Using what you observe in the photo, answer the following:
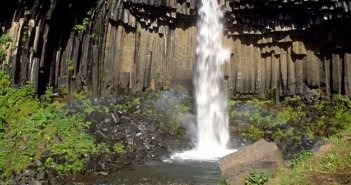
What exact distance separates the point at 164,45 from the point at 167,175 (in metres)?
11.0

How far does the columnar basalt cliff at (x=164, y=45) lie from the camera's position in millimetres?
19219

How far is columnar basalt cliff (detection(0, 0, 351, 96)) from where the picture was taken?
63.1ft

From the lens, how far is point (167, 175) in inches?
526

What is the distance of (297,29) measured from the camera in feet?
70.5

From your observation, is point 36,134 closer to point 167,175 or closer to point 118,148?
point 118,148

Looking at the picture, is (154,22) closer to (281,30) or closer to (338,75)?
(281,30)

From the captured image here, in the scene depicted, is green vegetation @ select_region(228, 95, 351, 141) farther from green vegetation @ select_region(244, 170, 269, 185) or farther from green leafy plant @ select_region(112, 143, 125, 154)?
green vegetation @ select_region(244, 170, 269, 185)

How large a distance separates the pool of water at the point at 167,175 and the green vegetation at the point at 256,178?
12.2ft

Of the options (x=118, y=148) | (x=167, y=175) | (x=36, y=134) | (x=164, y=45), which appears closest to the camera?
(x=167, y=175)

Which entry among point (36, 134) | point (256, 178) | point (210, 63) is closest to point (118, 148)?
point (36, 134)

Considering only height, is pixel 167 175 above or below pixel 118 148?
below

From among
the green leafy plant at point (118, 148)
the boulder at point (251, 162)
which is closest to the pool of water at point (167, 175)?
the green leafy plant at point (118, 148)

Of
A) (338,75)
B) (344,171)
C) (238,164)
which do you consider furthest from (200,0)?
(344,171)

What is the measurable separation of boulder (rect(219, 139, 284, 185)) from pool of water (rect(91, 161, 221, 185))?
3048 mm
